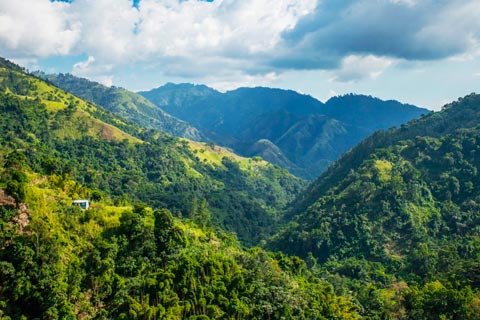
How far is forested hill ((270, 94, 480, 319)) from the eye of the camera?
4237 inches

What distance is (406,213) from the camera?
131m

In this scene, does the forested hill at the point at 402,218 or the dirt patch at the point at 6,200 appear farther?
the forested hill at the point at 402,218

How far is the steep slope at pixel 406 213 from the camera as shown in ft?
369

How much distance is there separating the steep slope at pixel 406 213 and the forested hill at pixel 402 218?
0.23 metres

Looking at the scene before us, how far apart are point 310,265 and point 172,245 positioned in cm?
6535

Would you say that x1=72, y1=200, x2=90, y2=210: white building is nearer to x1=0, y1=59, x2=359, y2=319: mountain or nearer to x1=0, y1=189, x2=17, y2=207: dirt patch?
x1=0, y1=59, x2=359, y2=319: mountain

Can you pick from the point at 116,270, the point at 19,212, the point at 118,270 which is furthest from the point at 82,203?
the point at 118,270

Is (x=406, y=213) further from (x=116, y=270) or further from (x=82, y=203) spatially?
(x=82, y=203)

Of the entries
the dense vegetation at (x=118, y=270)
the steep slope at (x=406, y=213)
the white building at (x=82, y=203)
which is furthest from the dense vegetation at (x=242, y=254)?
the white building at (x=82, y=203)

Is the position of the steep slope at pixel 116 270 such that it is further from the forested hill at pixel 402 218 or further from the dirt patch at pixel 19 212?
the forested hill at pixel 402 218

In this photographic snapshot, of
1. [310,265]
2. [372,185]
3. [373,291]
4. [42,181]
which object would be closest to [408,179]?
[372,185]

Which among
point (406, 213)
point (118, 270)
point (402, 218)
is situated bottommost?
point (402, 218)

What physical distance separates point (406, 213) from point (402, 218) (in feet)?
6.11

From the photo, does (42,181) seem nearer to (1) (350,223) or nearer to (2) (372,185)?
(1) (350,223)
